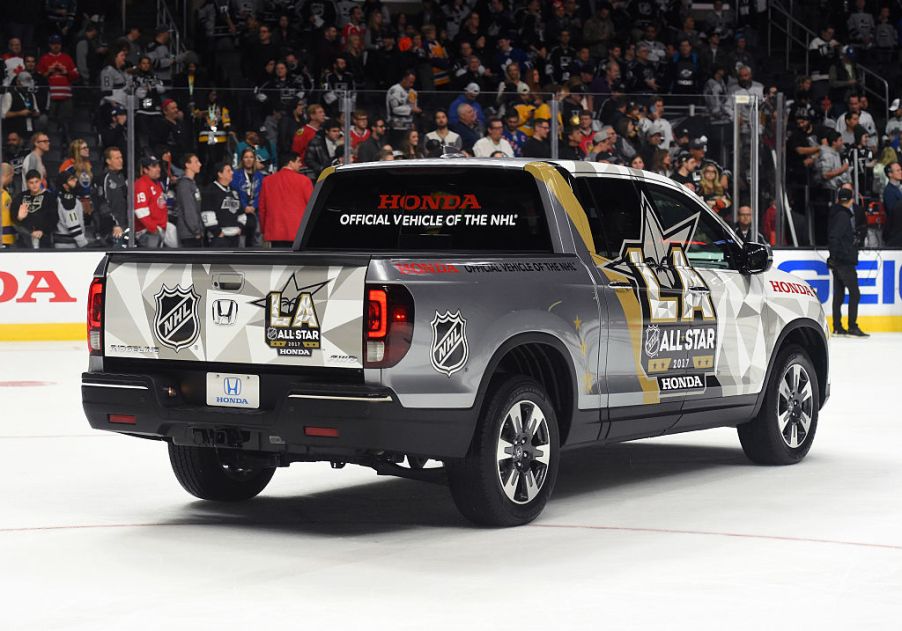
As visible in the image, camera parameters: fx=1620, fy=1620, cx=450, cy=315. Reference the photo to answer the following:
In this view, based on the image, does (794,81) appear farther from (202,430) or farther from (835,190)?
(202,430)

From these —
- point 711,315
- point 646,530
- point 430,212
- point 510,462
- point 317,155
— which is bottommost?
point 646,530

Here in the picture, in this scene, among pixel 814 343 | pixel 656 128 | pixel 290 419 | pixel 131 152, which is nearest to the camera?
pixel 290 419

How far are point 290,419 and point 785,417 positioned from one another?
4.03 m

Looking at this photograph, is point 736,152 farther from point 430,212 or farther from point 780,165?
point 430,212

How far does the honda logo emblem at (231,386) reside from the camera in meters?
7.54

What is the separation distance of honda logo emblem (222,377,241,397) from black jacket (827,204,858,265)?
16.2 metres

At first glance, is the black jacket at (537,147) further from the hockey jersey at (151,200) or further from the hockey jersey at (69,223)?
the hockey jersey at (69,223)

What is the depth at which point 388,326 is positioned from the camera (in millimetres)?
7184

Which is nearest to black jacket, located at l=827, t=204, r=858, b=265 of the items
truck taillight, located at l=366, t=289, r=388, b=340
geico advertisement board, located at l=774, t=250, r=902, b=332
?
geico advertisement board, located at l=774, t=250, r=902, b=332

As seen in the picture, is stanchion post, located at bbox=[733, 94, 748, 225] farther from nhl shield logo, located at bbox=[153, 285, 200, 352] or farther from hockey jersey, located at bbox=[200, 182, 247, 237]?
nhl shield logo, located at bbox=[153, 285, 200, 352]

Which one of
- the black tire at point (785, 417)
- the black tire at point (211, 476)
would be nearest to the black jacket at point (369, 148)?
the black tire at point (785, 417)

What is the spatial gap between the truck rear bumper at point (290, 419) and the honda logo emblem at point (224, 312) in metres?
0.37

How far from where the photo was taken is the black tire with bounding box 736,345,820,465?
32.8 feet

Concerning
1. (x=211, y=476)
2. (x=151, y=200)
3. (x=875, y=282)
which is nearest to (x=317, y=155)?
(x=151, y=200)
